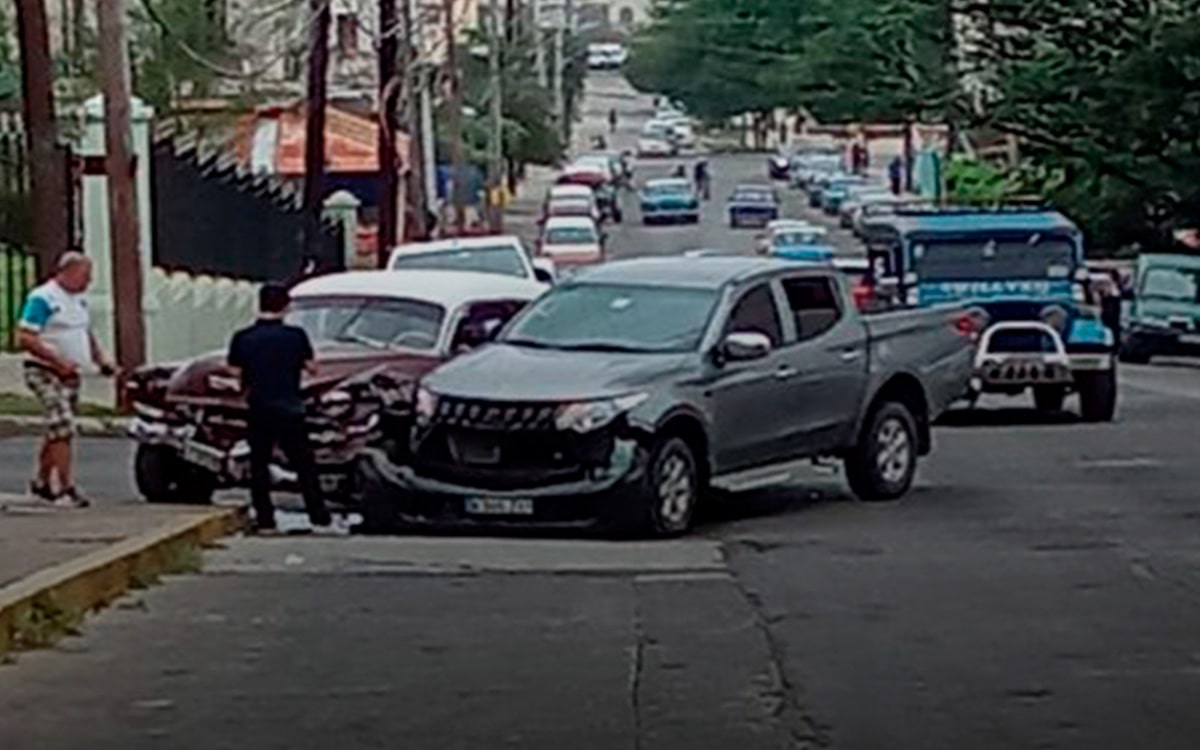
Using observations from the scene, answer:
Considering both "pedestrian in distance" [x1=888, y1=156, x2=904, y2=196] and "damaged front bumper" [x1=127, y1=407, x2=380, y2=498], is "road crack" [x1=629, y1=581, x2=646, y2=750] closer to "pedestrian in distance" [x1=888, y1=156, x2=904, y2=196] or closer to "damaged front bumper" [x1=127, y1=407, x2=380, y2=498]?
"damaged front bumper" [x1=127, y1=407, x2=380, y2=498]

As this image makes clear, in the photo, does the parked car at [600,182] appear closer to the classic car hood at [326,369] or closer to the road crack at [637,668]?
the classic car hood at [326,369]

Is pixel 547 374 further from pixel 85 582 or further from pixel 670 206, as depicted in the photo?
pixel 670 206

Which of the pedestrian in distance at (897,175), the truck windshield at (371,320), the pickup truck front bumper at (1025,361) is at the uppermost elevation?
the truck windshield at (371,320)

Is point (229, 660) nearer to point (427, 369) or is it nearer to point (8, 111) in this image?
point (427, 369)

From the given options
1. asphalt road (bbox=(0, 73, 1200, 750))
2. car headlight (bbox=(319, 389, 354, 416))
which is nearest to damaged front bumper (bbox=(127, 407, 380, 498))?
car headlight (bbox=(319, 389, 354, 416))

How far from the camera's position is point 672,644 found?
46.5 ft

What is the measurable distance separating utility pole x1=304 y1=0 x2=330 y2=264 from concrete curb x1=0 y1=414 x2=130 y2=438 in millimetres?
14783

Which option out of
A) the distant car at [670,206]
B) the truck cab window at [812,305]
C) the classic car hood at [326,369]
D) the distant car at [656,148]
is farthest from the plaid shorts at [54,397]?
the distant car at [656,148]

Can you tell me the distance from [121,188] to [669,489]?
40.1ft

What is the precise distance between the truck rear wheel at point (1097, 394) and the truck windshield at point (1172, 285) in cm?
2016

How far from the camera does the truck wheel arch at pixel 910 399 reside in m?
23.3

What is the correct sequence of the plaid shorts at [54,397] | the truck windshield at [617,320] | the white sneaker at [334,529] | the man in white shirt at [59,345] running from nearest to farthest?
1. the man in white shirt at [59,345]
2. the plaid shorts at [54,397]
3. the white sneaker at [334,529]
4. the truck windshield at [617,320]

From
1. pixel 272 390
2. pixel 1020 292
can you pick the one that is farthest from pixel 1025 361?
pixel 272 390

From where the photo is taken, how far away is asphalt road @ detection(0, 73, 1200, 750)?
1160 cm
